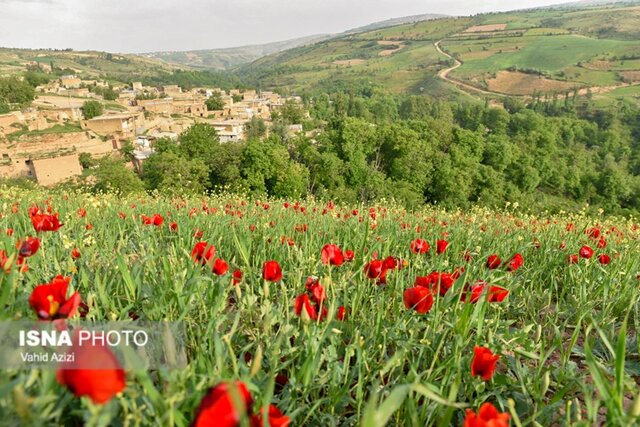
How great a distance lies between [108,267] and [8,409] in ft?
4.90

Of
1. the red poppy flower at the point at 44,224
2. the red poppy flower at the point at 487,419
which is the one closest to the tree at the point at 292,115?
the red poppy flower at the point at 44,224

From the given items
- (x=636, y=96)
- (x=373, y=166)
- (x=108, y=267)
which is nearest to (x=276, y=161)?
(x=373, y=166)

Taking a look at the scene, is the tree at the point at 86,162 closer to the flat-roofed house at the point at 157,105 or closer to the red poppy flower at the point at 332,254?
the flat-roofed house at the point at 157,105

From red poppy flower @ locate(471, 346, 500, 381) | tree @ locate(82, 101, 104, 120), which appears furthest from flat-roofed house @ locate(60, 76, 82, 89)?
red poppy flower @ locate(471, 346, 500, 381)

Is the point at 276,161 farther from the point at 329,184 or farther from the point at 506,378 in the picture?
the point at 506,378

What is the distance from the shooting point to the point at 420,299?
1.67 m

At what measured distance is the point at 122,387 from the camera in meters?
0.85

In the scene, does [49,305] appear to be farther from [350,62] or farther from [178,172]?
[350,62]

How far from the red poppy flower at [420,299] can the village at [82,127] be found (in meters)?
40.4

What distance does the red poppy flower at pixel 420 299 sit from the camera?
1.65m

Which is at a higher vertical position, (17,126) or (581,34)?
(581,34)

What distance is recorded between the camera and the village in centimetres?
4912

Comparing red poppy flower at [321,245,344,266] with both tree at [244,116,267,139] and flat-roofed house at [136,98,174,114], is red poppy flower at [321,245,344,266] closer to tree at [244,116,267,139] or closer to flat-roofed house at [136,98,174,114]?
tree at [244,116,267,139]

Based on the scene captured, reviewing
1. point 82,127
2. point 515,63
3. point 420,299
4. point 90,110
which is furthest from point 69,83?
point 515,63
